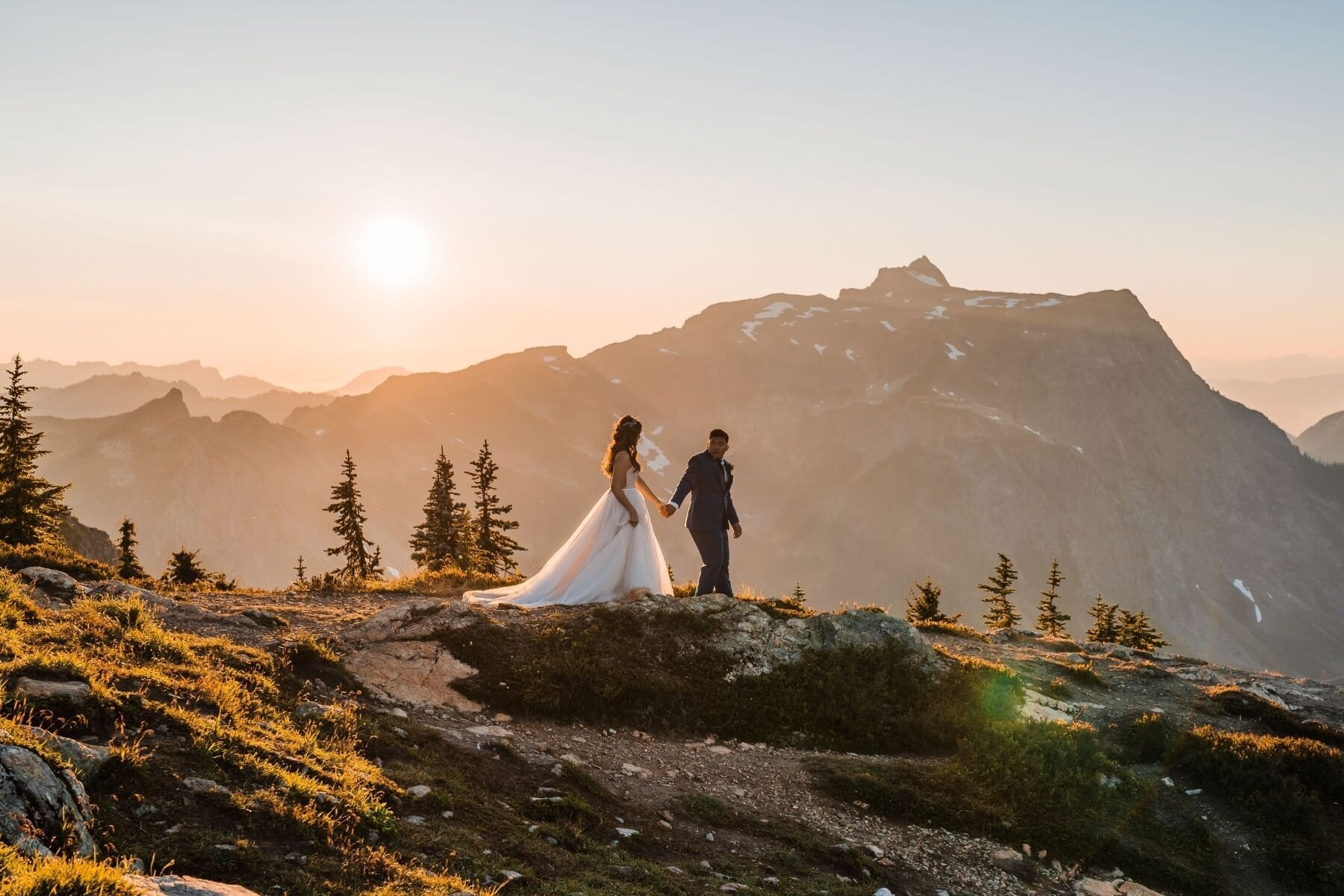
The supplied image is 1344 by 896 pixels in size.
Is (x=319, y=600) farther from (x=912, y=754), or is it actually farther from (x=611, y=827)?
(x=912, y=754)

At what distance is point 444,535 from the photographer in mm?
43125

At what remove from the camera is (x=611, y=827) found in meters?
9.45

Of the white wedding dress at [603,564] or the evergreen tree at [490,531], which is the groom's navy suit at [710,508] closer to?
the white wedding dress at [603,564]

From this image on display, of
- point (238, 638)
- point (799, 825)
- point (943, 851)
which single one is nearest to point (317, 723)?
point (238, 638)

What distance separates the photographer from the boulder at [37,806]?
512 centimetres

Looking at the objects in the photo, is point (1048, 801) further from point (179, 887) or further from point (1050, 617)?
point (1050, 617)

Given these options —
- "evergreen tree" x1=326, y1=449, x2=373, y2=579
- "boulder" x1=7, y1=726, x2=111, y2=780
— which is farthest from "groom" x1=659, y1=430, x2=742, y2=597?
"evergreen tree" x1=326, y1=449, x2=373, y2=579

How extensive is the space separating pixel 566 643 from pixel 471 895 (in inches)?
318

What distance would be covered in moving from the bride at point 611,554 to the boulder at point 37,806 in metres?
11.3

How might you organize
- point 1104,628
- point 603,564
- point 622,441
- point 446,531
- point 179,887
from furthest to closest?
point 446,531 → point 1104,628 → point 603,564 → point 622,441 → point 179,887

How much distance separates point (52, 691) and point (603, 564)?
10866 mm

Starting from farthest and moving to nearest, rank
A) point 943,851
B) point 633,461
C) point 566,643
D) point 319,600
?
point 319,600 < point 633,461 < point 566,643 < point 943,851

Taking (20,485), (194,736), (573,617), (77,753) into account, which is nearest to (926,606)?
(573,617)

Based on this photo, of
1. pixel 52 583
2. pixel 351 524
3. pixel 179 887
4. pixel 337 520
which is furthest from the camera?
pixel 351 524
